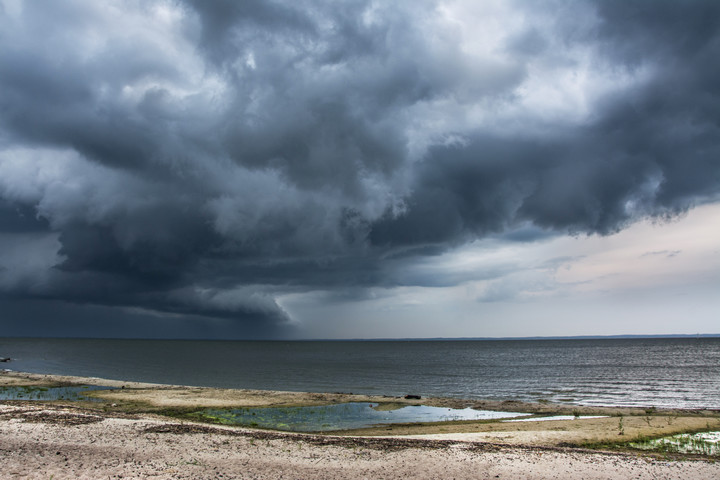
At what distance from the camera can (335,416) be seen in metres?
39.3

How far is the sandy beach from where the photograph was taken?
18.2 meters

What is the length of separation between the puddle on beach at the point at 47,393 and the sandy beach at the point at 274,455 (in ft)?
56.1

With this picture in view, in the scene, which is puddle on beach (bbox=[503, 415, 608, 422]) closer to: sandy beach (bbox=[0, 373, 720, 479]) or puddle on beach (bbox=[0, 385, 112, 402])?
sandy beach (bbox=[0, 373, 720, 479])

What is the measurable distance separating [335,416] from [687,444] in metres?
25.3

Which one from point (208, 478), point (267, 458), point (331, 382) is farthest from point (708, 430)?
point (331, 382)

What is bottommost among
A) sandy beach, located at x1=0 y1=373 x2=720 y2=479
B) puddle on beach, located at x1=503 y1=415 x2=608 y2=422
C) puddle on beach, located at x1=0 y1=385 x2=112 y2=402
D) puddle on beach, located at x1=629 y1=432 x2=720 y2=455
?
puddle on beach, located at x1=503 y1=415 x2=608 y2=422

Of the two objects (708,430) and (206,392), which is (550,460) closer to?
(708,430)

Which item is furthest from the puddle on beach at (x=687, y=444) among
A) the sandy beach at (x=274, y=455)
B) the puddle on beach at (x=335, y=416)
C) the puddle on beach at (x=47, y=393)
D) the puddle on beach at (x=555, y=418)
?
the puddle on beach at (x=47, y=393)

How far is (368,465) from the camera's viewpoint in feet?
63.3

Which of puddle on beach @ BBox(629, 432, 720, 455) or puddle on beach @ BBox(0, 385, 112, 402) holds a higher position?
puddle on beach @ BBox(629, 432, 720, 455)

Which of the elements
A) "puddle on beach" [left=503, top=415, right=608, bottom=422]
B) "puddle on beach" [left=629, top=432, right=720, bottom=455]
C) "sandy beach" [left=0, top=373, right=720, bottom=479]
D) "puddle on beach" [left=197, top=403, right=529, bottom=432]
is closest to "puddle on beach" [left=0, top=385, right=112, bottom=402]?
"sandy beach" [left=0, top=373, right=720, bottom=479]

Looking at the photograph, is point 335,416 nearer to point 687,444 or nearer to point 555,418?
point 555,418

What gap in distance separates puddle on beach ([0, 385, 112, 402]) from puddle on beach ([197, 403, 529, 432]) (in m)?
17.5

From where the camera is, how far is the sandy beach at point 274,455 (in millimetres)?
18156
